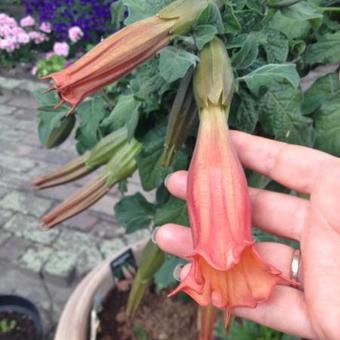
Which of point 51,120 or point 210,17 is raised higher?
point 210,17

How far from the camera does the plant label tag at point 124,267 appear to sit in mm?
1456

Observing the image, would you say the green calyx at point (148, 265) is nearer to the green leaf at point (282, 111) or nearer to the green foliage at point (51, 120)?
the green foliage at point (51, 120)

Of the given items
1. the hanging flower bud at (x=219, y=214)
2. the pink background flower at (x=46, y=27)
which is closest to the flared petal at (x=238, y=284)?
the hanging flower bud at (x=219, y=214)

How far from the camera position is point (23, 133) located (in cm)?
307

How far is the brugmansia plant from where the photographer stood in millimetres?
605

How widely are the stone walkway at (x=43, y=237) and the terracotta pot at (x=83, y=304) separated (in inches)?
21.1

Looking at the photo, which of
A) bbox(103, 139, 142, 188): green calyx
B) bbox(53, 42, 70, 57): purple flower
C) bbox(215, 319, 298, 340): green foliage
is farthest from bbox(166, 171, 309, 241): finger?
bbox(53, 42, 70, 57): purple flower

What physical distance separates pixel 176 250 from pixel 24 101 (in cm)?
281

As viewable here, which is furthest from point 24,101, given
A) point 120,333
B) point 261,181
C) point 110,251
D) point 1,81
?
point 261,181

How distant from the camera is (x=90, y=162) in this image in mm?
1047

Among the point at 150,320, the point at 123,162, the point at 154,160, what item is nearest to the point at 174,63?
the point at 154,160

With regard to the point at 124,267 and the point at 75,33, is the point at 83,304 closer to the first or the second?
the point at 124,267

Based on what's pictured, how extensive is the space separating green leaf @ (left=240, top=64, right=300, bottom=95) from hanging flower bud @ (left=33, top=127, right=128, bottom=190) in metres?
0.35

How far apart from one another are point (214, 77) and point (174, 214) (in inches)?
12.6
